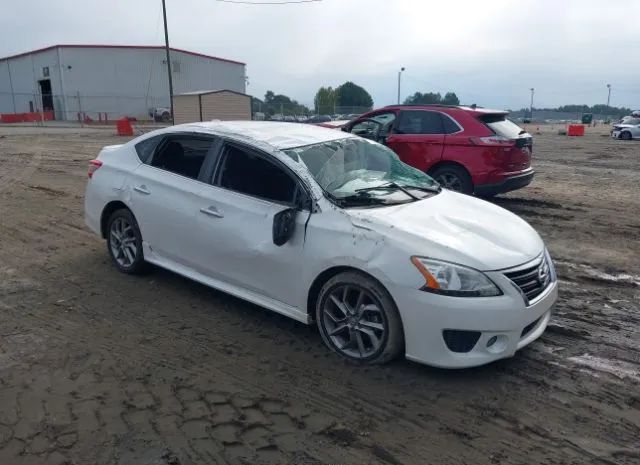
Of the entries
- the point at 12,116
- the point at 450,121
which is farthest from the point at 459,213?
the point at 12,116

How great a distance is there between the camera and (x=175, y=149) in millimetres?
5102

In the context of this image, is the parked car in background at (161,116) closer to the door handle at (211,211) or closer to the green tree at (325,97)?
the green tree at (325,97)

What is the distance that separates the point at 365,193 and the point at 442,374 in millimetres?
1468

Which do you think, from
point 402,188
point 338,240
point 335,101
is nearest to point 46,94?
point 335,101

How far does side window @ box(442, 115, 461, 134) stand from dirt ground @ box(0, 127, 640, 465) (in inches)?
151

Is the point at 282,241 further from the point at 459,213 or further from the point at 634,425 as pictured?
the point at 634,425

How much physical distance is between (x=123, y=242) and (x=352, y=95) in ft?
286

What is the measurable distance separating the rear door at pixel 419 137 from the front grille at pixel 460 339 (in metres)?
5.87

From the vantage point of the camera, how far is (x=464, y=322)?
3344 millimetres

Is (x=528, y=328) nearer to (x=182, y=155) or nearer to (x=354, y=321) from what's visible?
(x=354, y=321)

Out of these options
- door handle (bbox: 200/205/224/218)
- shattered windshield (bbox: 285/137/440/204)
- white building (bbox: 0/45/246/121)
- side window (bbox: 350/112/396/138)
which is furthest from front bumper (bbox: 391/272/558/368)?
white building (bbox: 0/45/246/121)

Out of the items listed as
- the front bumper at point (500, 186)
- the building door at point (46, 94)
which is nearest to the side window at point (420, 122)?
the front bumper at point (500, 186)

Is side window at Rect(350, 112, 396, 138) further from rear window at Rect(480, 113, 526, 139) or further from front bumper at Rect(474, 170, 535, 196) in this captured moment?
front bumper at Rect(474, 170, 535, 196)

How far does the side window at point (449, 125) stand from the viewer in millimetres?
8789
